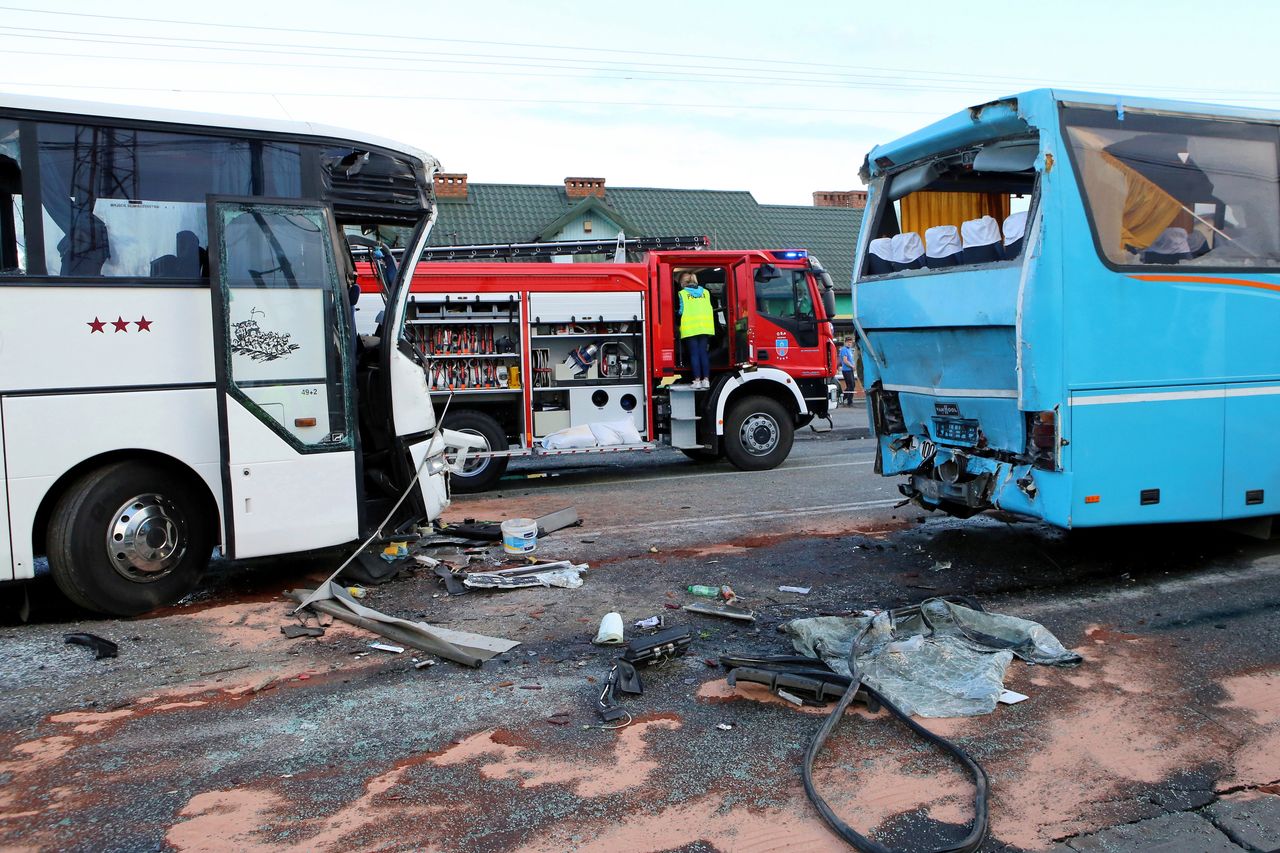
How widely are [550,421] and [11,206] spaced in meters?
6.81

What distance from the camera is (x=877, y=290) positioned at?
7242 millimetres

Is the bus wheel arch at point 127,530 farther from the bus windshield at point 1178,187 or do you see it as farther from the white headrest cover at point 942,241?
the bus windshield at point 1178,187

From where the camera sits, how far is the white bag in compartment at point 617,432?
39.2 feet

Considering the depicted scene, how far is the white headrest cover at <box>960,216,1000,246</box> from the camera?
20.2 feet

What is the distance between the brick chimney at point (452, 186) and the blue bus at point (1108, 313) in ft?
75.1

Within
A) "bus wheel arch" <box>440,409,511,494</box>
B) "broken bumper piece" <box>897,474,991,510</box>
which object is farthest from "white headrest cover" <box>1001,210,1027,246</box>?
"bus wheel arch" <box>440,409,511,494</box>

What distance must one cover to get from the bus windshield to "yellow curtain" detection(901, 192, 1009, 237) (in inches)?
53.3

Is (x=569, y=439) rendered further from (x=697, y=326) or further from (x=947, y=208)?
(x=947, y=208)

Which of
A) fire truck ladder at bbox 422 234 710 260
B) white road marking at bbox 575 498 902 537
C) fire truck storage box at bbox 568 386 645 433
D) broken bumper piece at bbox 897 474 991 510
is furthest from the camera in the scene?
fire truck ladder at bbox 422 234 710 260

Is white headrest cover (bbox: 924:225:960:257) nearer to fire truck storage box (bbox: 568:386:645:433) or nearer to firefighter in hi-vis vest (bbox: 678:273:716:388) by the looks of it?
firefighter in hi-vis vest (bbox: 678:273:716:388)

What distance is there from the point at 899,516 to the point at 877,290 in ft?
8.08

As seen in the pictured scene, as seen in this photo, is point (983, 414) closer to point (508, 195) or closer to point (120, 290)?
point (120, 290)

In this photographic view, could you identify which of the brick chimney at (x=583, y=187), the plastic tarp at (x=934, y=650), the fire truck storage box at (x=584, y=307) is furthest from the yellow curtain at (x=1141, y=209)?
the brick chimney at (x=583, y=187)

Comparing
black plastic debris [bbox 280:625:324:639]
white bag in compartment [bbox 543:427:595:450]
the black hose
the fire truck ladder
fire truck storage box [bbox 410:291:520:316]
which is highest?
the fire truck ladder
